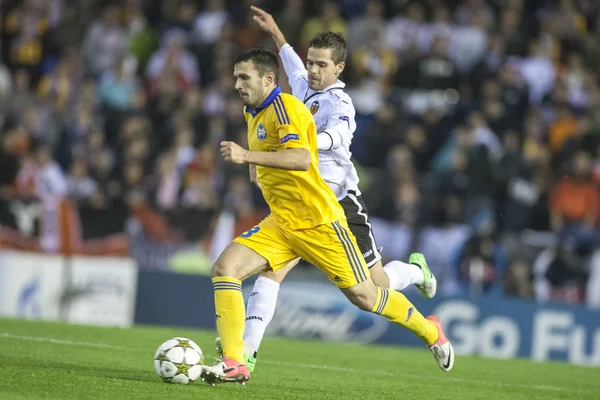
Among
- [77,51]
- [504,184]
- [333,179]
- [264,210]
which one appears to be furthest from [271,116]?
[77,51]

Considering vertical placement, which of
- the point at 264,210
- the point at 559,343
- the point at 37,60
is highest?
the point at 37,60

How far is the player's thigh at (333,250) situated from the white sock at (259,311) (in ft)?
2.17

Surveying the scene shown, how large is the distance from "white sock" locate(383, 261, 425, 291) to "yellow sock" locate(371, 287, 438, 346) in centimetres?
48

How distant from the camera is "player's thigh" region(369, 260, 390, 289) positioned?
29.1ft

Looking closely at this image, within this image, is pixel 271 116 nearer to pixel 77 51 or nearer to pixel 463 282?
pixel 463 282

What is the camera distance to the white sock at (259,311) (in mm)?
8148

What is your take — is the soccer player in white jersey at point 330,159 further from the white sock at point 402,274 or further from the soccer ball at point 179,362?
the soccer ball at point 179,362

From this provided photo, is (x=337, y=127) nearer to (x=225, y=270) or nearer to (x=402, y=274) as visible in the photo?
(x=225, y=270)

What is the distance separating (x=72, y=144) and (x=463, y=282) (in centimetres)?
645

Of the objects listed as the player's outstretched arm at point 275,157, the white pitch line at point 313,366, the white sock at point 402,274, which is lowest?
the white pitch line at point 313,366

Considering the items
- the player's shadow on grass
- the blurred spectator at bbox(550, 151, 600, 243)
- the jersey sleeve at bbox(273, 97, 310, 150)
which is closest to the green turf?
the player's shadow on grass

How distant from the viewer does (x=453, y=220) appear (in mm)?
15562

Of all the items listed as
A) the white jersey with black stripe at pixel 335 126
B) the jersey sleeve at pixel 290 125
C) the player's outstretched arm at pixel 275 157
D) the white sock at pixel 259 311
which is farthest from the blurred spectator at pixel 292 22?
the player's outstretched arm at pixel 275 157

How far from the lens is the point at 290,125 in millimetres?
7383
